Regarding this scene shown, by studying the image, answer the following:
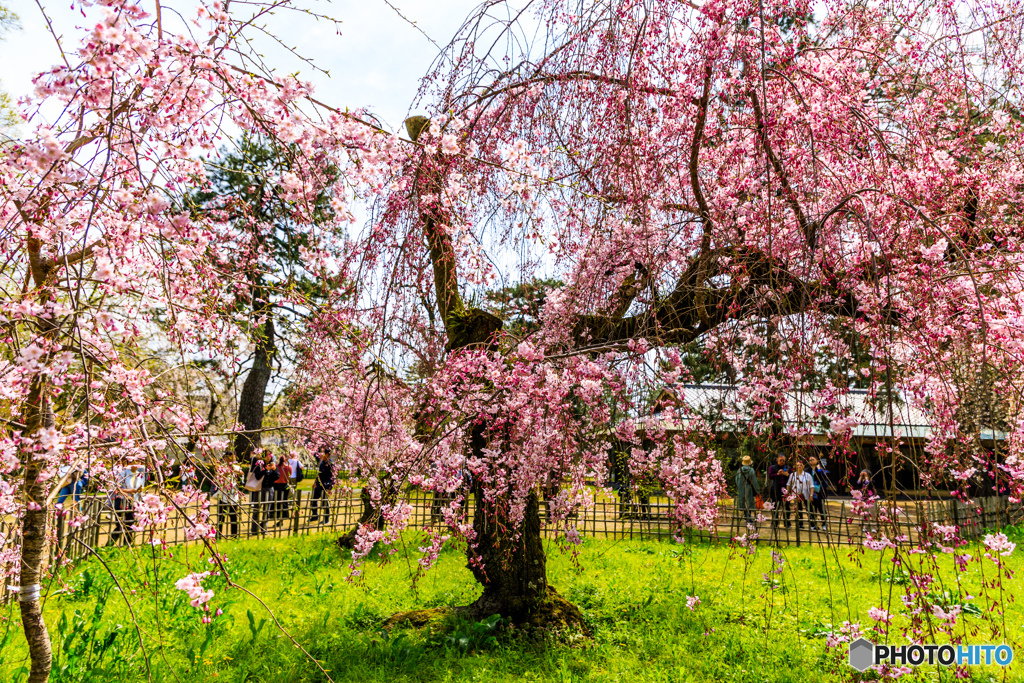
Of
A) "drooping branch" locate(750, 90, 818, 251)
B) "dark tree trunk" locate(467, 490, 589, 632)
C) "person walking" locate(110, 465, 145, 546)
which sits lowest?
"dark tree trunk" locate(467, 490, 589, 632)

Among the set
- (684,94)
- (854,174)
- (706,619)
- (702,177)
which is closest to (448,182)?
(684,94)

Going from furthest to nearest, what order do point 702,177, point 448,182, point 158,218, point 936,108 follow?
1. point 702,177
2. point 936,108
3. point 448,182
4. point 158,218

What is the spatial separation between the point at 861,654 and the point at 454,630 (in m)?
2.82

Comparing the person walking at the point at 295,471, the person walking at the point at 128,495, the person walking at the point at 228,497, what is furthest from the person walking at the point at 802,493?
the person walking at the point at 295,471

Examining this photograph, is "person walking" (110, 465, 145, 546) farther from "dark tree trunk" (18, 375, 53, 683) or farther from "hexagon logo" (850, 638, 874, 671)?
"hexagon logo" (850, 638, 874, 671)

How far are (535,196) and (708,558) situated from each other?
5.40 m

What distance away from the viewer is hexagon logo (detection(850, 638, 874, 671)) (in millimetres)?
3885

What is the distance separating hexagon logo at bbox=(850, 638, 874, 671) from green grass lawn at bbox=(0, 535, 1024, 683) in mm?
117

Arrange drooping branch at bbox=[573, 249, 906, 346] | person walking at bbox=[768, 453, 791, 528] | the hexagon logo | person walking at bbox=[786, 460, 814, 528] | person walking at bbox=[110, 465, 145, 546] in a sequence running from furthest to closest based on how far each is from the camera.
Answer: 1. the hexagon logo
2. person walking at bbox=[786, 460, 814, 528]
3. drooping branch at bbox=[573, 249, 906, 346]
4. person walking at bbox=[768, 453, 791, 528]
5. person walking at bbox=[110, 465, 145, 546]

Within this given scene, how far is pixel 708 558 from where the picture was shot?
6.71 metres

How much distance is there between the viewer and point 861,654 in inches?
155

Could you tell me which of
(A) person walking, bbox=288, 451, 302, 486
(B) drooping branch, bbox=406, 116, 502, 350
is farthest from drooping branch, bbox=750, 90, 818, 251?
(A) person walking, bbox=288, 451, 302, 486

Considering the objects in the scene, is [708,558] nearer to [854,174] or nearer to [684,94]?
[854,174]

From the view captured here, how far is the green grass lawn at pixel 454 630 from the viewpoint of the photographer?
377cm
